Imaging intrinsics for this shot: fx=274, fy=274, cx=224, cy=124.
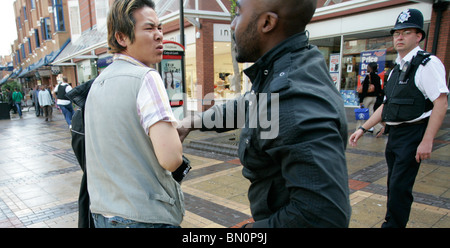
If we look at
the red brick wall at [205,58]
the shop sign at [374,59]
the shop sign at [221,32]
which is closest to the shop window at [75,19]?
the red brick wall at [205,58]

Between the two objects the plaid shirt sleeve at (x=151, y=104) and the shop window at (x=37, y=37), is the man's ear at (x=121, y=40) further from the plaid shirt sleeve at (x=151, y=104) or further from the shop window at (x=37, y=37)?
the shop window at (x=37, y=37)

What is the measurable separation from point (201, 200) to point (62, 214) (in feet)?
6.52

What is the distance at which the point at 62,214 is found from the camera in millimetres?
3922

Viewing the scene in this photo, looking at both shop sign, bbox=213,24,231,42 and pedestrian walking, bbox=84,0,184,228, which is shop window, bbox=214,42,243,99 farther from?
pedestrian walking, bbox=84,0,184,228

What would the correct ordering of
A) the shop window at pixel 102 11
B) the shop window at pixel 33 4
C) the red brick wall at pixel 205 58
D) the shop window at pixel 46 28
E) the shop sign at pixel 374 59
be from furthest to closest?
the shop window at pixel 33 4
the shop window at pixel 46 28
the shop window at pixel 102 11
the red brick wall at pixel 205 58
the shop sign at pixel 374 59

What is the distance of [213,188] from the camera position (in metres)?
4.64

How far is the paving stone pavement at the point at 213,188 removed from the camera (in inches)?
140

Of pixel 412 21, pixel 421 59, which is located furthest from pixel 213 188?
pixel 412 21

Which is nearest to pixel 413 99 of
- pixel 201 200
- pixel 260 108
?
pixel 260 108

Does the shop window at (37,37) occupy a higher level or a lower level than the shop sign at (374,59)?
higher

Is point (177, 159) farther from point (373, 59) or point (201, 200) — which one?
point (373, 59)

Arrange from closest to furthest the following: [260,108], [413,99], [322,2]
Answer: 1. [260,108]
2. [413,99]
3. [322,2]

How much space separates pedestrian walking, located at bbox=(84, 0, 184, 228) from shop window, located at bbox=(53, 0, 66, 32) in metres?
30.8

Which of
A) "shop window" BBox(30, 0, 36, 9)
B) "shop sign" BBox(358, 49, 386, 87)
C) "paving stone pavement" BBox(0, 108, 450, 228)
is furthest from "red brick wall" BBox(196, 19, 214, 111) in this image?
"shop window" BBox(30, 0, 36, 9)
